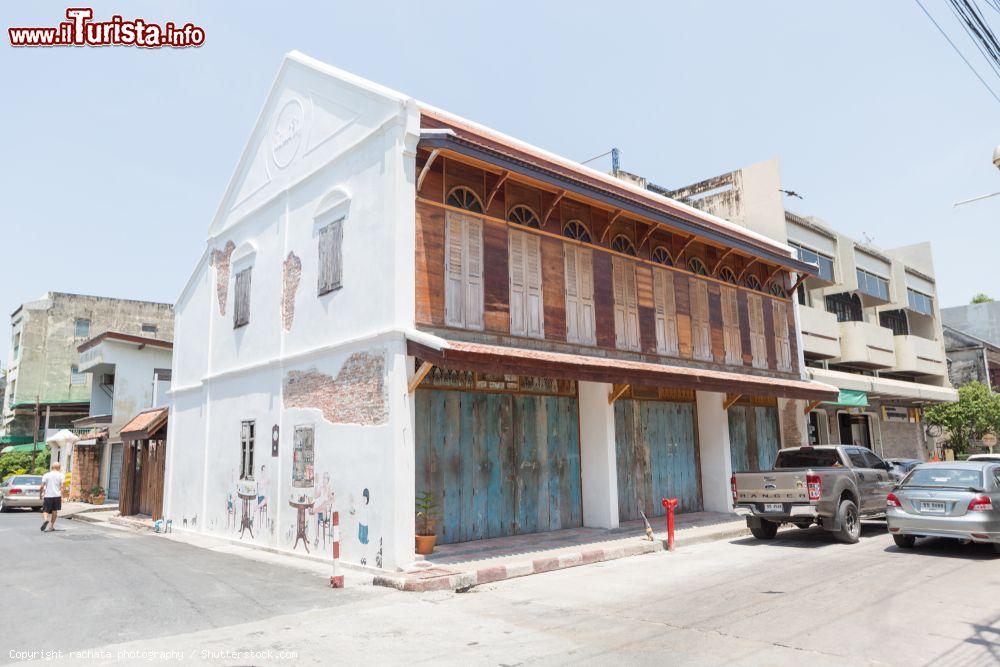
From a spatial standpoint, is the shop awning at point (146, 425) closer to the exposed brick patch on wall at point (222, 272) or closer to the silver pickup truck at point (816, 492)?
the exposed brick patch on wall at point (222, 272)

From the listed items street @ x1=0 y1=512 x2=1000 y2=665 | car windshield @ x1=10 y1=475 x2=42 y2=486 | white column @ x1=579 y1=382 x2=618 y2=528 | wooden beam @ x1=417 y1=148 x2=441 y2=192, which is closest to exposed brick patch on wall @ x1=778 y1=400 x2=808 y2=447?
white column @ x1=579 y1=382 x2=618 y2=528

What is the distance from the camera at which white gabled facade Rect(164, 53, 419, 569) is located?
1140cm

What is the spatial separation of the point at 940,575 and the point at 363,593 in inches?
317

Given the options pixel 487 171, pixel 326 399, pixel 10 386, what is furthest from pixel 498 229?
pixel 10 386

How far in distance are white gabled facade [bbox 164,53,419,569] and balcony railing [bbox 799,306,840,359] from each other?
56.6ft

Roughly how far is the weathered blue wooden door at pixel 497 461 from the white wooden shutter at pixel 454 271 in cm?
157

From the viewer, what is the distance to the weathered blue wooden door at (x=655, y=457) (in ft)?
54.0

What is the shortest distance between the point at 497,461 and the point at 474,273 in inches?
153

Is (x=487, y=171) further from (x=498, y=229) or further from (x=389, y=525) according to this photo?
(x=389, y=525)

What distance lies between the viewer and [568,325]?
14859 millimetres

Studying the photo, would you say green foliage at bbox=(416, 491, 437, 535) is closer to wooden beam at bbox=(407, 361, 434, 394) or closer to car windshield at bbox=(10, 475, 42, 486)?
wooden beam at bbox=(407, 361, 434, 394)

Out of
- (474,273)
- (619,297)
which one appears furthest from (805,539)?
(474,273)

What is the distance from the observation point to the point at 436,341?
424 inches

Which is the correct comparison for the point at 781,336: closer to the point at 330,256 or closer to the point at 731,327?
the point at 731,327
